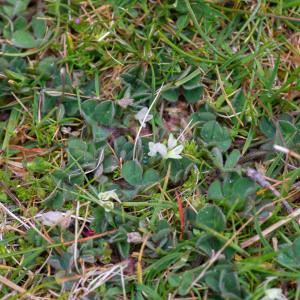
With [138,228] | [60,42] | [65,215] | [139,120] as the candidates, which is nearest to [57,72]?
[60,42]

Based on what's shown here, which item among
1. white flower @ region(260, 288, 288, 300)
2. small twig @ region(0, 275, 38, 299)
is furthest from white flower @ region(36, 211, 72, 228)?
white flower @ region(260, 288, 288, 300)

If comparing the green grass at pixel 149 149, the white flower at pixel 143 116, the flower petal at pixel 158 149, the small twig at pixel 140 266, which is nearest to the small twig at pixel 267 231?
the green grass at pixel 149 149

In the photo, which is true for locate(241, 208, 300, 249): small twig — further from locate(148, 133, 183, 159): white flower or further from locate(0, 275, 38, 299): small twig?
locate(0, 275, 38, 299): small twig

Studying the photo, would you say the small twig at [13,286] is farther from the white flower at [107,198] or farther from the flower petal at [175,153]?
the flower petal at [175,153]

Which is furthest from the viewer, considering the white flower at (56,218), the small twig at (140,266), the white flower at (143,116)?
the white flower at (143,116)

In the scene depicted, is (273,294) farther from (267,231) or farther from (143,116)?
(143,116)

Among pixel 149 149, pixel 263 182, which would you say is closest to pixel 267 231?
pixel 263 182

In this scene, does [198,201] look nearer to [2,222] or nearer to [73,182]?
[73,182]
